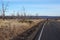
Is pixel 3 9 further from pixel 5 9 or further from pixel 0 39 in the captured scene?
pixel 0 39

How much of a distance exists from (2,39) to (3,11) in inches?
2329

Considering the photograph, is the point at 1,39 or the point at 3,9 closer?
the point at 1,39

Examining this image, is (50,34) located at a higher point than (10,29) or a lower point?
lower

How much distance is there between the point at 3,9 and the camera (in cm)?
7675

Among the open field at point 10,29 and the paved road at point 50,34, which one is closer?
the open field at point 10,29

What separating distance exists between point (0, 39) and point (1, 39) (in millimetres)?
210

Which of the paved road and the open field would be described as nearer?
the open field

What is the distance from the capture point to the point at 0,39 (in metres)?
17.4

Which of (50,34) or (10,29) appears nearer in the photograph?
(50,34)

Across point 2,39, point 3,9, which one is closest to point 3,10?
point 3,9

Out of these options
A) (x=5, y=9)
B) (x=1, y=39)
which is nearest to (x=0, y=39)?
(x=1, y=39)

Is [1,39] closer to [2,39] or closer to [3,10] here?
[2,39]

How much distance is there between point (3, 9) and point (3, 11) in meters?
0.81

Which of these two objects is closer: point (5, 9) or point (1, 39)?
point (1, 39)
